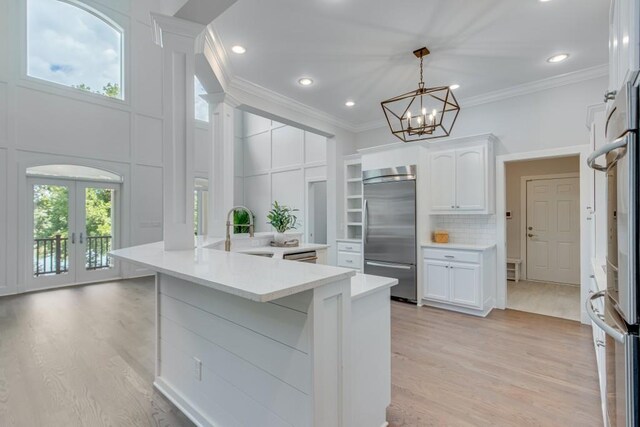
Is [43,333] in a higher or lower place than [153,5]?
lower

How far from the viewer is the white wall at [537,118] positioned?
384cm

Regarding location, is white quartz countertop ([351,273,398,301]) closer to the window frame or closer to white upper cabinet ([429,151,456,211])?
white upper cabinet ([429,151,456,211])

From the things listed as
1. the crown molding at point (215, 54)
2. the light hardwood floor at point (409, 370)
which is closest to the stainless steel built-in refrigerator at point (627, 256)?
the light hardwood floor at point (409, 370)

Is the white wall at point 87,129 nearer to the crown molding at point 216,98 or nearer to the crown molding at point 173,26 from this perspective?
the crown molding at point 216,98

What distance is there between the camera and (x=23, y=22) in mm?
5145

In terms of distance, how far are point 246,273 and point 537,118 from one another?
4.51 metres

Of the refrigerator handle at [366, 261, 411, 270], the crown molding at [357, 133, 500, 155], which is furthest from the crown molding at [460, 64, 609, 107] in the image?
the refrigerator handle at [366, 261, 411, 270]

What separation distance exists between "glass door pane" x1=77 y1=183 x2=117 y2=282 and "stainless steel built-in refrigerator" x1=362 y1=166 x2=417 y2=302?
5059 millimetres

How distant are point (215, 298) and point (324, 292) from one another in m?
0.78

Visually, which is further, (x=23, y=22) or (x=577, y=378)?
(x=23, y=22)

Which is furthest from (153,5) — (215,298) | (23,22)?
(215,298)

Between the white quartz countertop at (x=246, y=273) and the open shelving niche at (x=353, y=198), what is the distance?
4083mm

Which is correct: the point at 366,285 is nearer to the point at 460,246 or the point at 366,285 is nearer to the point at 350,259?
the point at 460,246

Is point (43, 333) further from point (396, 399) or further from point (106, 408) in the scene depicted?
point (396, 399)
